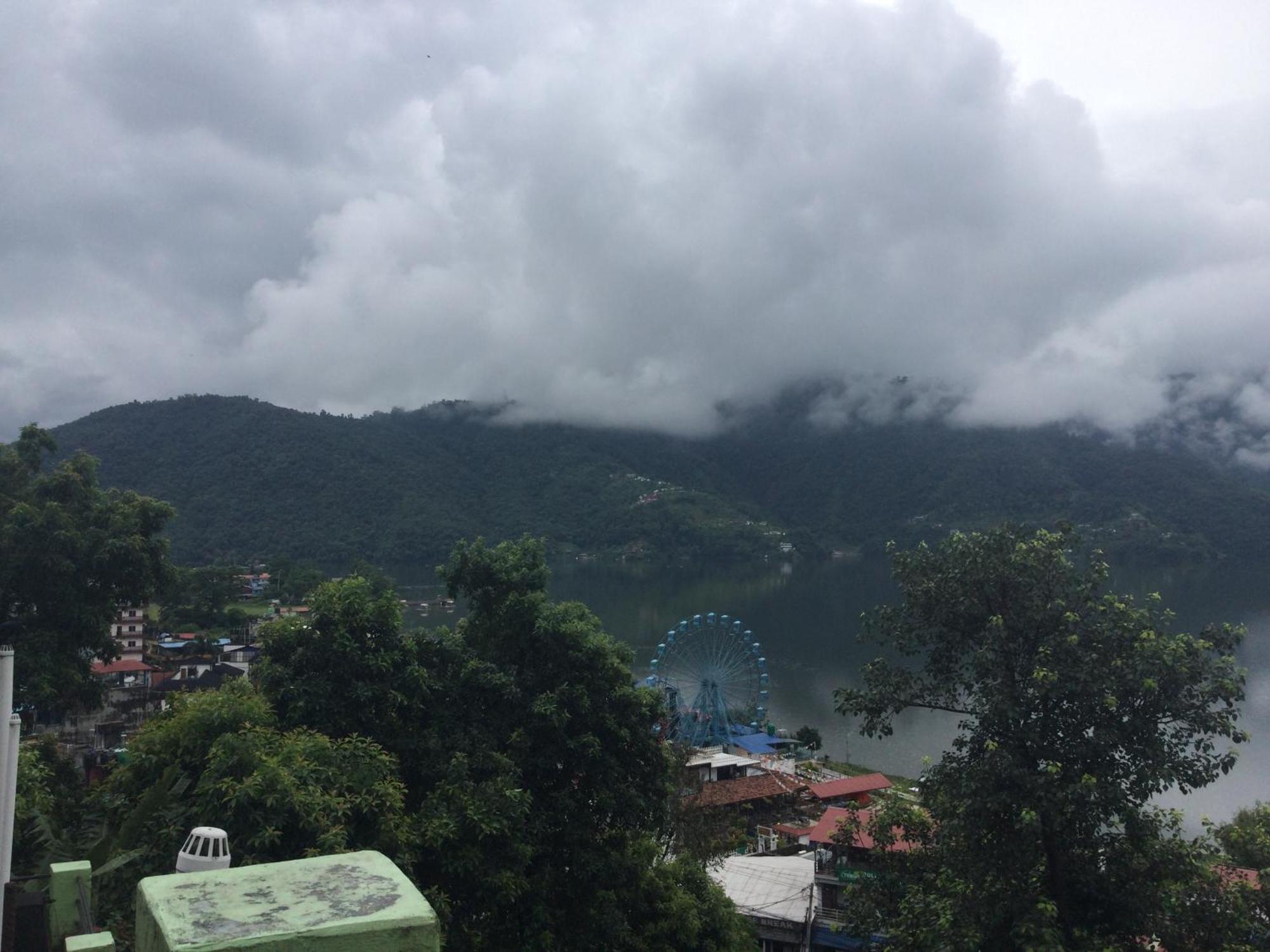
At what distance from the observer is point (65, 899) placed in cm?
379

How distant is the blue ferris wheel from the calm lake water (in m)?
5.86

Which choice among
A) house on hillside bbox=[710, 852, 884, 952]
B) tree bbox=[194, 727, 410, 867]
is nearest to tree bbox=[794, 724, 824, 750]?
house on hillside bbox=[710, 852, 884, 952]

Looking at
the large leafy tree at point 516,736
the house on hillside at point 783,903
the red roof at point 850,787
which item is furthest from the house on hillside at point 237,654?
the large leafy tree at point 516,736

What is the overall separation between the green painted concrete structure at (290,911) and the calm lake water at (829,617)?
686cm

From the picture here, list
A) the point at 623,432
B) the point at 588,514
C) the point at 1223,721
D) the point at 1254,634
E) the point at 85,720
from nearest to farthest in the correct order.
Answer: the point at 1223,721
the point at 85,720
the point at 1254,634
the point at 588,514
the point at 623,432

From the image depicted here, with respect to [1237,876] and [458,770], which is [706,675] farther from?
[1237,876]

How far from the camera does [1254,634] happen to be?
54.1 meters

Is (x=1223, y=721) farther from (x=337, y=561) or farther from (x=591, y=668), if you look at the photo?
(x=337, y=561)

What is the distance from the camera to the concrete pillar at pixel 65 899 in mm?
3783

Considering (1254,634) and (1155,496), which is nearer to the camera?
(1254,634)

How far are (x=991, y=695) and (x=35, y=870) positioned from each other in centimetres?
798

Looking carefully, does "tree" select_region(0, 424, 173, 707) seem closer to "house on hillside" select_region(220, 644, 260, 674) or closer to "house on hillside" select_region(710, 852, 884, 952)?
"house on hillside" select_region(710, 852, 884, 952)

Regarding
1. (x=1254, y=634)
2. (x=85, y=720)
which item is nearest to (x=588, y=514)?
(x=1254, y=634)

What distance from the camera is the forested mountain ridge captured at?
96.0 m
